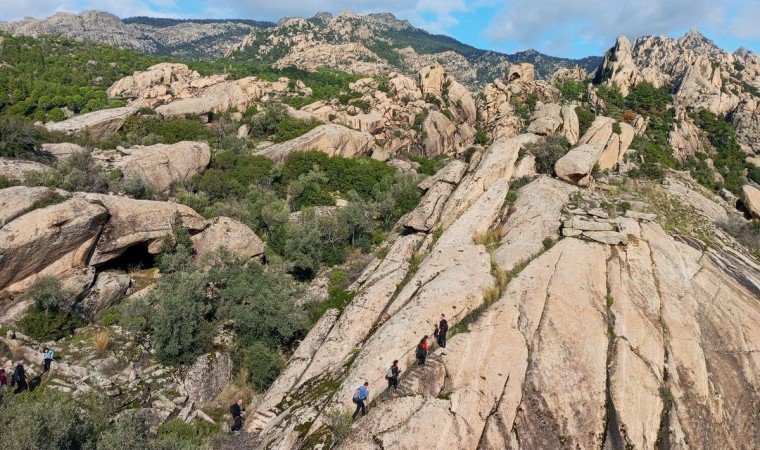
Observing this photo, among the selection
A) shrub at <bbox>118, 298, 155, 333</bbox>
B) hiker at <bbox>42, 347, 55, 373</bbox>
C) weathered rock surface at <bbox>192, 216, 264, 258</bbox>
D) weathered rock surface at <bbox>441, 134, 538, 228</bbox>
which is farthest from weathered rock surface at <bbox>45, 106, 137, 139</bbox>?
weathered rock surface at <bbox>441, 134, 538, 228</bbox>

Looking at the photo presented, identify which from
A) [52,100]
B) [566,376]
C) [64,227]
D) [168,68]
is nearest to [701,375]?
[566,376]

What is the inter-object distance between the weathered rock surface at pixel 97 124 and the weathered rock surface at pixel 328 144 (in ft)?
54.9

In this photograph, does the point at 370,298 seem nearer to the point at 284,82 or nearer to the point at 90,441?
the point at 90,441

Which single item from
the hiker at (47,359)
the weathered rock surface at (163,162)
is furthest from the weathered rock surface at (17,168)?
the hiker at (47,359)

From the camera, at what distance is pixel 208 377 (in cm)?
2031

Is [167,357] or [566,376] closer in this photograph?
[566,376]

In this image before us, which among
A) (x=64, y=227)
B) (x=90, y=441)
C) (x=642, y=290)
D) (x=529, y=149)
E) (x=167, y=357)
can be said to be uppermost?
(x=529, y=149)

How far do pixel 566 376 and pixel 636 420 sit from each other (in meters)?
2.50

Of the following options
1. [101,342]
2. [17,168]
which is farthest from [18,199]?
[101,342]

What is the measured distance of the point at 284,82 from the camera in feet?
297

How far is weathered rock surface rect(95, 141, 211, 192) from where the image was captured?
36.9 meters

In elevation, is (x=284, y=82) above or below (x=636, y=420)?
above

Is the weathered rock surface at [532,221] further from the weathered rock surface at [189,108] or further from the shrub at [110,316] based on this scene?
the weathered rock surface at [189,108]

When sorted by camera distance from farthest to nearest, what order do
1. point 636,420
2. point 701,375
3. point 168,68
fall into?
point 168,68 → point 701,375 → point 636,420
